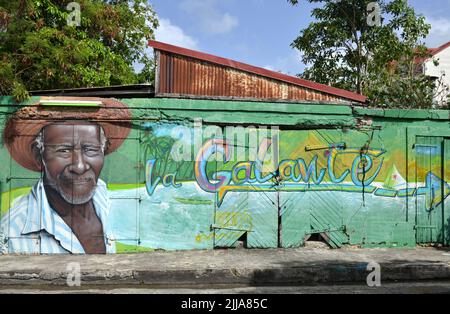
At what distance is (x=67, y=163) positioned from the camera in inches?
318

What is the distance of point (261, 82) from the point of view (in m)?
10.2

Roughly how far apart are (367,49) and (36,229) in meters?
11.5

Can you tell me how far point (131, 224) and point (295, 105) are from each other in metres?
4.01

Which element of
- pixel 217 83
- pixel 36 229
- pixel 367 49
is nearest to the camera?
pixel 36 229

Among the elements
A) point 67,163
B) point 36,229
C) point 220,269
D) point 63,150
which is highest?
point 63,150

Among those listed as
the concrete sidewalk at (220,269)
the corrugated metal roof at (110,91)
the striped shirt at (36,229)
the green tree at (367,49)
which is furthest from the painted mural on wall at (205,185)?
the green tree at (367,49)

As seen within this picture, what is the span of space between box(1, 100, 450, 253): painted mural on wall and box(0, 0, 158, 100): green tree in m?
1.39

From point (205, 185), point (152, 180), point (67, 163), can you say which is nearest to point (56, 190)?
point (67, 163)

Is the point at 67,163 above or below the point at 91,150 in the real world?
below

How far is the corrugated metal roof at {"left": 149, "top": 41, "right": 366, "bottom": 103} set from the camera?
988 cm

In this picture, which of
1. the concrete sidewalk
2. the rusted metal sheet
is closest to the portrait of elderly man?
the concrete sidewalk

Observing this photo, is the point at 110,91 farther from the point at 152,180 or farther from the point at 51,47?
the point at 152,180

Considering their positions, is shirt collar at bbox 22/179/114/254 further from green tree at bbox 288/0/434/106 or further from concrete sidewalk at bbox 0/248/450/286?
green tree at bbox 288/0/434/106

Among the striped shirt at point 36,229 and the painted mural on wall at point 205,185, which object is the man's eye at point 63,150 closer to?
the painted mural on wall at point 205,185
